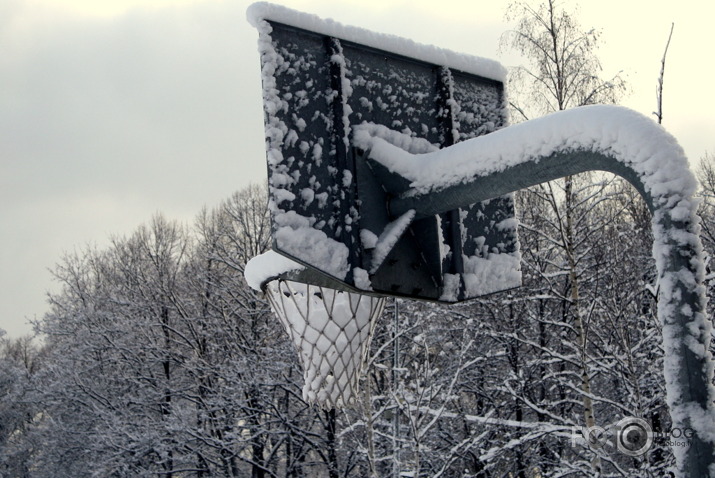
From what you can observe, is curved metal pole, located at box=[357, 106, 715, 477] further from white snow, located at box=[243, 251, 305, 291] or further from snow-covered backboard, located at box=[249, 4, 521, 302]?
white snow, located at box=[243, 251, 305, 291]

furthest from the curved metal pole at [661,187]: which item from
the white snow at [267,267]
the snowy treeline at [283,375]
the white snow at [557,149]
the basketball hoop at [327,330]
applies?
the snowy treeline at [283,375]

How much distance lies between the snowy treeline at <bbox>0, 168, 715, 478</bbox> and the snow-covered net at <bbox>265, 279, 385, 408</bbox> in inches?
319

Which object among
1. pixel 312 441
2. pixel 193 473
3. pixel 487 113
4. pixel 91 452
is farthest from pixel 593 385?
pixel 487 113

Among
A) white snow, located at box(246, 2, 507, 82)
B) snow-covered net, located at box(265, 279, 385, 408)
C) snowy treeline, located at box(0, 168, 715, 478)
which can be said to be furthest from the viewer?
snowy treeline, located at box(0, 168, 715, 478)

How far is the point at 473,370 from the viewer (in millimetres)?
15531

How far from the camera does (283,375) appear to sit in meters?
16.5

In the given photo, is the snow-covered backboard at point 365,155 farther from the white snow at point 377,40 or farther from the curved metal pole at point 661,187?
the curved metal pole at point 661,187

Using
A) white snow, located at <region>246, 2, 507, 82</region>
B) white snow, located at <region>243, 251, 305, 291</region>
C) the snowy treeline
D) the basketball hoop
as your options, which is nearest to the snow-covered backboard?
white snow, located at <region>246, 2, 507, 82</region>

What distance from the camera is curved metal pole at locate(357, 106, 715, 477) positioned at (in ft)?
4.84

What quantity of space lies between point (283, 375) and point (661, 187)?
50.8 feet

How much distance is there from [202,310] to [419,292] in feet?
58.4

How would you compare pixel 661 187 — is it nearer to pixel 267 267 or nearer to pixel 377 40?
pixel 377 40

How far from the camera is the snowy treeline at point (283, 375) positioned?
13.9 meters

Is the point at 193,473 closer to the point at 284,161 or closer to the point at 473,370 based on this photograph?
the point at 473,370
